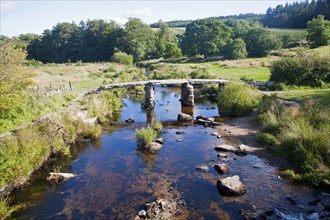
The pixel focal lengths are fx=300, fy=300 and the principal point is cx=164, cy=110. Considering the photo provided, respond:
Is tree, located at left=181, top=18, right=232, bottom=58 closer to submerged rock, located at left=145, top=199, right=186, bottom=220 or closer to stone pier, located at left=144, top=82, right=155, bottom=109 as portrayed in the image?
stone pier, located at left=144, top=82, right=155, bottom=109

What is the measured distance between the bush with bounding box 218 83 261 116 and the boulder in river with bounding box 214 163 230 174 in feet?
41.5

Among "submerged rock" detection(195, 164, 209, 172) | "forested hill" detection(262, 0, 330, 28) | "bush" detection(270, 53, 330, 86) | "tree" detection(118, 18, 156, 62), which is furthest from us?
"forested hill" detection(262, 0, 330, 28)

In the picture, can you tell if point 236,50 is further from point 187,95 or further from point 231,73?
point 187,95

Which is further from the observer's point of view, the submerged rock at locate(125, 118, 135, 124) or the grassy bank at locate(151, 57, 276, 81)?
the grassy bank at locate(151, 57, 276, 81)

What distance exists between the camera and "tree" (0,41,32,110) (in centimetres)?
1894

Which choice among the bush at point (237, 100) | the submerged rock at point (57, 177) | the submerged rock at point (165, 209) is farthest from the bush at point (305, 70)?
the submerged rock at point (57, 177)

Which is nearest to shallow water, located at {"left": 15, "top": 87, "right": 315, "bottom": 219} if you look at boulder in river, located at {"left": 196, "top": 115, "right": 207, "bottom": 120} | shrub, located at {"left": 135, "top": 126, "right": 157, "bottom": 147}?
shrub, located at {"left": 135, "top": 126, "right": 157, "bottom": 147}

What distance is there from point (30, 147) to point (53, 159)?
2899 mm

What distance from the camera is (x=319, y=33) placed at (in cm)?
7281

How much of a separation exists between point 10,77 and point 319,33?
73.3 meters

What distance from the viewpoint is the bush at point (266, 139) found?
2042cm

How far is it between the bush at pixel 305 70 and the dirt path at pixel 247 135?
1179cm

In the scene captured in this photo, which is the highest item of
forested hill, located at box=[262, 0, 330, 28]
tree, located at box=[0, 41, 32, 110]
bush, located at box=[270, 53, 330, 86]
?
forested hill, located at box=[262, 0, 330, 28]

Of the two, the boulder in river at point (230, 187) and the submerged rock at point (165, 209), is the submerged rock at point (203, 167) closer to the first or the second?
the boulder in river at point (230, 187)
